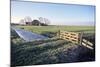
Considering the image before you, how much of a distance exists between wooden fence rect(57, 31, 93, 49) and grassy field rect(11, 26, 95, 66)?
42mm

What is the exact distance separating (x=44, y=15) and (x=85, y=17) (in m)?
0.58

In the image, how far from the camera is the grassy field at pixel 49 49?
2.19 metres

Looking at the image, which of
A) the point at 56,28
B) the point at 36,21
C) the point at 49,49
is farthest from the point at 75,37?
the point at 36,21

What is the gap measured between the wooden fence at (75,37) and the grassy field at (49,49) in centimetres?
4

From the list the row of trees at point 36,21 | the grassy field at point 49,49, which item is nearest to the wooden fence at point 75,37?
the grassy field at point 49,49

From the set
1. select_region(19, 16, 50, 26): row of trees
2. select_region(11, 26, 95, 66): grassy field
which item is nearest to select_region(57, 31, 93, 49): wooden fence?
select_region(11, 26, 95, 66): grassy field

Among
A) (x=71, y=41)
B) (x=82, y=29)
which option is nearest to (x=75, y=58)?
(x=71, y=41)

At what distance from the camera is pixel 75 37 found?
2449mm

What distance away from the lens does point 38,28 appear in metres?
2.29

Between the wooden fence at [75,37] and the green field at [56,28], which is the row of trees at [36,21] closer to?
the green field at [56,28]

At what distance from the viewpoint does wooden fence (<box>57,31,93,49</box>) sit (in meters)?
2.40

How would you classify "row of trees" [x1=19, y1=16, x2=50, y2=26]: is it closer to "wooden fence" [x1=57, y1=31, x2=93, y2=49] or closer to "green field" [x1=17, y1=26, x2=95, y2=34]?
"green field" [x1=17, y1=26, x2=95, y2=34]
